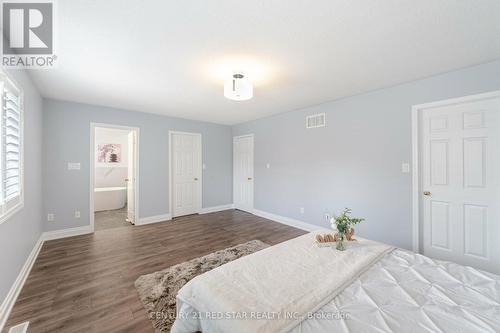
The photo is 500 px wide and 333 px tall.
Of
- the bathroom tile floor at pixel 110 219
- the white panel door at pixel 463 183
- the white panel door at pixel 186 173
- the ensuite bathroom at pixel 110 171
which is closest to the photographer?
the white panel door at pixel 463 183

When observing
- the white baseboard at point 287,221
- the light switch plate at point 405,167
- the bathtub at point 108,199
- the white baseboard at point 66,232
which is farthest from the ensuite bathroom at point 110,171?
the light switch plate at point 405,167

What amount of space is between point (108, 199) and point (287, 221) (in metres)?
5.00

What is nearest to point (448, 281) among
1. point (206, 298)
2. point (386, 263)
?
point (386, 263)

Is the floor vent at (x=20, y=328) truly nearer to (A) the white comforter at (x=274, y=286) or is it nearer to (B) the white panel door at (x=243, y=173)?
(A) the white comforter at (x=274, y=286)

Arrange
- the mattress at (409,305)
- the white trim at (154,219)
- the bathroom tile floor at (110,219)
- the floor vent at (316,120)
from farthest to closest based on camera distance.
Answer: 1. the white trim at (154,219)
2. the bathroom tile floor at (110,219)
3. the floor vent at (316,120)
4. the mattress at (409,305)

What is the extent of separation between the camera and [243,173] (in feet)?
18.6

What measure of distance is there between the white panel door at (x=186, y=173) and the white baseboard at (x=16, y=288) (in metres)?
2.49

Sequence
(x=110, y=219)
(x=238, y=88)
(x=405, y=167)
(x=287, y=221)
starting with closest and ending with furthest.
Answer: (x=238, y=88) < (x=405, y=167) < (x=287, y=221) < (x=110, y=219)

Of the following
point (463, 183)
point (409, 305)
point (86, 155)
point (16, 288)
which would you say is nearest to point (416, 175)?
point (463, 183)

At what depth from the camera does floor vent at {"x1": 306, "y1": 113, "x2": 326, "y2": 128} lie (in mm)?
3851

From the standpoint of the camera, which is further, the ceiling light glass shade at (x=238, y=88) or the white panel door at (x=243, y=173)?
the white panel door at (x=243, y=173)

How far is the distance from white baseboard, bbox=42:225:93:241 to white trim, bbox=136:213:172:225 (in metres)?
0.84

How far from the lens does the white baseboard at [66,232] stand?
139 inches

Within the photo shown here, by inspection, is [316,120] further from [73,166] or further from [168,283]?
[73,166]
